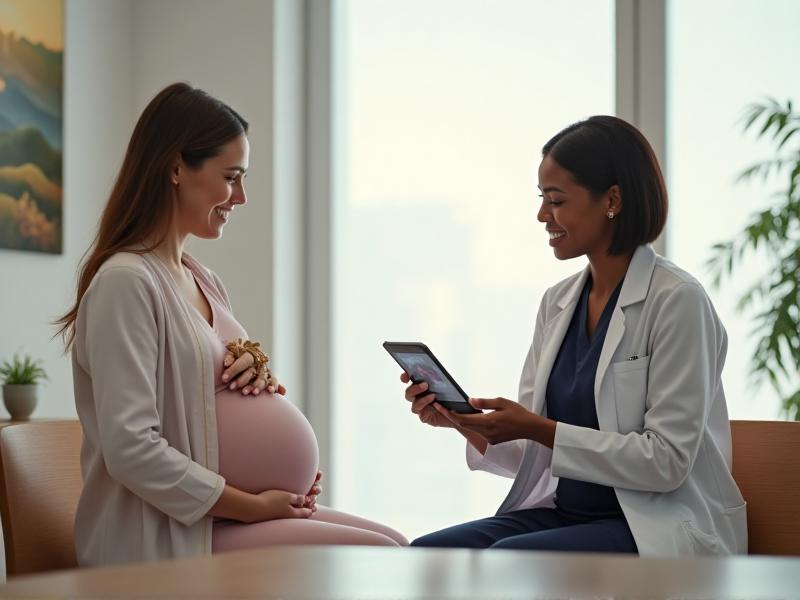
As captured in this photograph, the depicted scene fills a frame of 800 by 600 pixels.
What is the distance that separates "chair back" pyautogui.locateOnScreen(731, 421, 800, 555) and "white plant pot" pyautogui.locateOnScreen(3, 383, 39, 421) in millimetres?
1961

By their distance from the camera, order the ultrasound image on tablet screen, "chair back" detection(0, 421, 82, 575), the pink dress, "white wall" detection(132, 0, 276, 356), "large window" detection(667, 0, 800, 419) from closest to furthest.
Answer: "chair back" detection(0, 421, 82, 575) → the pink dress → the ultrasound image on tablet screen → "large window" detection(667, 0, 800, 419) → "white wall" detection(132, 0, 276, 356)

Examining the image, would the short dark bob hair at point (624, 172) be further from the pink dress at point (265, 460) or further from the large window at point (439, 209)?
the large window at point (439, 209)

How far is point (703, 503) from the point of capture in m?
1.89

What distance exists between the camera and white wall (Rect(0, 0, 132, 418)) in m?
3.22

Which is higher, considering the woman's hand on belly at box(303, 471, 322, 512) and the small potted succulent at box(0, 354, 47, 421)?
the small potted succulent at box(0, 354, 47, 421)

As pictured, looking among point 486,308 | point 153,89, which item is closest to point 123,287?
point 486,308

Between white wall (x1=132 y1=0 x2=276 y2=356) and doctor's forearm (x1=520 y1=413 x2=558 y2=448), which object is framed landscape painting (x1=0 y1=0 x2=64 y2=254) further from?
doctor's forearm (x1=520 y1=413 x2=558 y2=448)

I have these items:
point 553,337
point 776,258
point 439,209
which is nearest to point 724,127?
point 776,258

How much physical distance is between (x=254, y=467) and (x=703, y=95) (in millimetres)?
2012

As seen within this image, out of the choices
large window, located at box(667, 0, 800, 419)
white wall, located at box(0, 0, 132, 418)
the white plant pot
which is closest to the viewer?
the white plant pot

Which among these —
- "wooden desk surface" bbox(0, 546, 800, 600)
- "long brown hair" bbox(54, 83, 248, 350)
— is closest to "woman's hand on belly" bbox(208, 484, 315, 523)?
"long brown hair" bbox(54, 83, 248, 350)

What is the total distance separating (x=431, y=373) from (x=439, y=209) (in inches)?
68.2

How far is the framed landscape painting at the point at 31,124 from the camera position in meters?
3.14

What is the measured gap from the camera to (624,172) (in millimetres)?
2064
